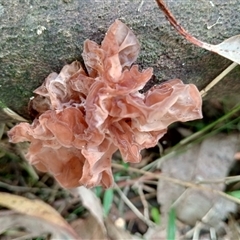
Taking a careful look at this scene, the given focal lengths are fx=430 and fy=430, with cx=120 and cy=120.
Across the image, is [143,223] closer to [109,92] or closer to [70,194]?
[70,194]

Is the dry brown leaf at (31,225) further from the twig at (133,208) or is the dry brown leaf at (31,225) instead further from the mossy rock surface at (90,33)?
the mossy rock surface at (90,33)

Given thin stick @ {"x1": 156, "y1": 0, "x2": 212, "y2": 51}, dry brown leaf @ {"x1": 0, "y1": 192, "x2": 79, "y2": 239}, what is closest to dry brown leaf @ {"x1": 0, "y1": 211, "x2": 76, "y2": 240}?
dry brown leaf @ {"x1": 0, "y1": 192, "x2": 79, "y2": 239}

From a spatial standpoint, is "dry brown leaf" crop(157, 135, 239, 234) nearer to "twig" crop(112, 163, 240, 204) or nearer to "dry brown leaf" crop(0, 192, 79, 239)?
"twig" crop(112, 163, 240, 204)

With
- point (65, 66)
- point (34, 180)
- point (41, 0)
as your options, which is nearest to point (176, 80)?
point (65, 66)

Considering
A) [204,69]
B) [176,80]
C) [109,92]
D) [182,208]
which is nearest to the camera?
[109,92]

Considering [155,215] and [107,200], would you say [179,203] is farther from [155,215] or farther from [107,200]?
[107,200]

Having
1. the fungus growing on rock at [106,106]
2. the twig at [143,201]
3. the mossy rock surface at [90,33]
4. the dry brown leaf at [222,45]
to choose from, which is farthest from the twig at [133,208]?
the dry brown leaf at [222,45]
